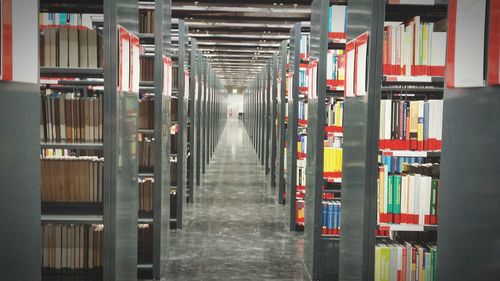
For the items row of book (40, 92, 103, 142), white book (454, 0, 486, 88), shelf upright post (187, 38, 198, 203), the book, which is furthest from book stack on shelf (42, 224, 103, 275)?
shelf upright post (187, 38, 198, 203)

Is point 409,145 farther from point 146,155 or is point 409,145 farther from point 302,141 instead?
point 302,141

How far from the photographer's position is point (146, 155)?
5.15 metres

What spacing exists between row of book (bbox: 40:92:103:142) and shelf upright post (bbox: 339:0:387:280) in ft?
5.66

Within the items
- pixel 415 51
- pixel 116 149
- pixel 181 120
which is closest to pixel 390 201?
pixel 415 51

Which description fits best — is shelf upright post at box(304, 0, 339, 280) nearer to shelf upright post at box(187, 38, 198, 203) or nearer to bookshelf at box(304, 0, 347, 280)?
bookshelf at box(304, 0, 347, 280)

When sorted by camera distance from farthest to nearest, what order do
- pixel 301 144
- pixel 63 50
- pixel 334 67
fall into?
pixel 301 144, pixel 334 67, pixel 63 50

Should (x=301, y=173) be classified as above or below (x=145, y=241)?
above

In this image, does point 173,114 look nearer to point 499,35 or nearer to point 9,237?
point 9,237

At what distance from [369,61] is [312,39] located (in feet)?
6.80

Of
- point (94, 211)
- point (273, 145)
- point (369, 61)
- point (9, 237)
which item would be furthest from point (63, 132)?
point (273, 145)

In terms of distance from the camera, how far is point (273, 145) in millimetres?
9875

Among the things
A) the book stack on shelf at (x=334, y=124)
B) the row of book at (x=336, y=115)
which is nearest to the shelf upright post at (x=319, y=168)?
the book stack on shelf at (x=334, y=124)

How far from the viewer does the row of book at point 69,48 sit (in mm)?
3455

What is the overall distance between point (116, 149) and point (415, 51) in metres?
2.07
